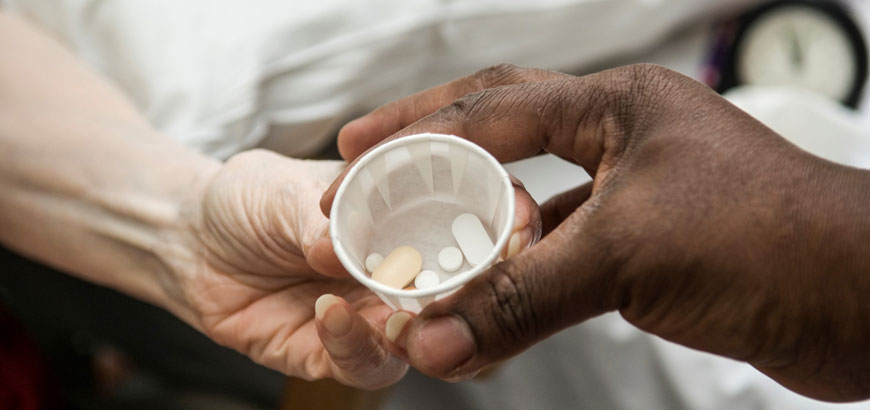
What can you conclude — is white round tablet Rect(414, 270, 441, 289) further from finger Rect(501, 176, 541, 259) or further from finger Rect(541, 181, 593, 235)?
finger Rect(541, 181, 593, 235)

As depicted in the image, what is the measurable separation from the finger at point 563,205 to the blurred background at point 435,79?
310 millimetres

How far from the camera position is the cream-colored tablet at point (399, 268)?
54 cm

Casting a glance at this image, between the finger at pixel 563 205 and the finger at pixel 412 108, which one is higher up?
the finger at pixel 412 108

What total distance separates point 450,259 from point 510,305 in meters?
0.11

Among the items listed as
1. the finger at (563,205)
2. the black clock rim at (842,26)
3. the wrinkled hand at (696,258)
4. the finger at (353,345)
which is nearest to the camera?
the wrinkled hand at (696,258)

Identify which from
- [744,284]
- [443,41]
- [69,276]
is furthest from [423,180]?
[69,276]

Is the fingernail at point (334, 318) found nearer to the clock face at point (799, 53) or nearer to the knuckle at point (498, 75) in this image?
the knuckle at point (498, 75)

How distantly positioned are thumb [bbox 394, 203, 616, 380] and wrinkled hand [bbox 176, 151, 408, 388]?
0.14m

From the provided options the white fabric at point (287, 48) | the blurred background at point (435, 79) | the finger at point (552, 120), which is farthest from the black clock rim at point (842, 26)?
the finger at point (552, 120)

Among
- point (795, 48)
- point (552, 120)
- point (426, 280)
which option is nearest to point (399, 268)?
point (426, 280)

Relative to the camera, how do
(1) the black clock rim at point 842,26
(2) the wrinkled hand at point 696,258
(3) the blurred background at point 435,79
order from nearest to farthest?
(2) the wrinkled hand at point 696,258 < (3) the blurred background at point 435,79 < (1) the black clock rim at point 842,26

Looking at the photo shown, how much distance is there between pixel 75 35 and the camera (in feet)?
3.40

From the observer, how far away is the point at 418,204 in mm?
623

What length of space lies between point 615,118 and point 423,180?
0.17 meters
